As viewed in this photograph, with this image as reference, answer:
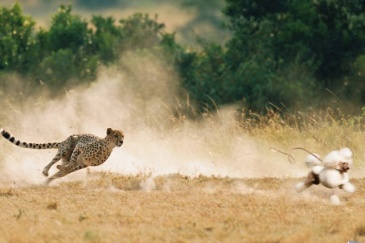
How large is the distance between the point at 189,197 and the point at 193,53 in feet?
54.2

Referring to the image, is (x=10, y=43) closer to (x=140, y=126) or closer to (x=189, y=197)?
(x=140, y=126)

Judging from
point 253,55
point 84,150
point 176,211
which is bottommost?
point 176,211

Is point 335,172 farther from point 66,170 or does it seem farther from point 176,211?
point 66,170

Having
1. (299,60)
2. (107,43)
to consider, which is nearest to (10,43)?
(107,43)

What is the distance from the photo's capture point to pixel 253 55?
2423cm

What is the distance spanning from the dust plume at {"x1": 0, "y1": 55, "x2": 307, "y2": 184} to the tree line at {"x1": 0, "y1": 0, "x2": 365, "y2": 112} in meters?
1.49

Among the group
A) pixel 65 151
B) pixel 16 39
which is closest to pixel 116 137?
pixel 65 151

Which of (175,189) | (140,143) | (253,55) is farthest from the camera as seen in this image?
(253,55)

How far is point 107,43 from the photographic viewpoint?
28.8 meters

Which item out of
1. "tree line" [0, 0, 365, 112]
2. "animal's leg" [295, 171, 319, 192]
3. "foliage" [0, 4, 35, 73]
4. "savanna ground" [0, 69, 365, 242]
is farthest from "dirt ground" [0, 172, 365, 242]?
"foliage" [0, 4, 35, 73]

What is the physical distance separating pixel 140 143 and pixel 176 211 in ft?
21.8

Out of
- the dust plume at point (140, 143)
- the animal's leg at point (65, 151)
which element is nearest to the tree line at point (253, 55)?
the dust plume at point (140, 143)

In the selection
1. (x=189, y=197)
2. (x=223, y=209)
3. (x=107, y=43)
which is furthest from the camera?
(x=107, y=43)

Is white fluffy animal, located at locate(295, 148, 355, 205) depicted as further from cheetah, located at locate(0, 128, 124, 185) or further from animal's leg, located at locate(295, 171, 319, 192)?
cheetah, located at locate(0, 128, 124, 185)
